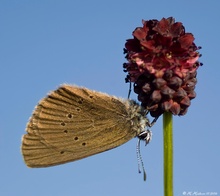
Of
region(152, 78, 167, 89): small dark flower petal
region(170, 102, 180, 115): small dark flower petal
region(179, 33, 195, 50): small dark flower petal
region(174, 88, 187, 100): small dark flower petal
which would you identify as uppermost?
region(179, 33, 195, 50): small dark flower petal

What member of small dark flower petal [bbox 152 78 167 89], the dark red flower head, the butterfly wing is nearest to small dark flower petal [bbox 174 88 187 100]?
the dark red flower head

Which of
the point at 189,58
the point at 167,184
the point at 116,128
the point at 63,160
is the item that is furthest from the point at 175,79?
the point at 63,160

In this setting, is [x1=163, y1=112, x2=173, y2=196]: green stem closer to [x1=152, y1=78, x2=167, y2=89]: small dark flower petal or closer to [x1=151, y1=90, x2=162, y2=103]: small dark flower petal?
[x1=151, y1=90, x2=162, y2=103]: small dark flower petal

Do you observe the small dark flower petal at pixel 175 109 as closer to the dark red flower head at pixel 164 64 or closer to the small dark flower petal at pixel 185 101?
the dark red flower head at pixel 164 64

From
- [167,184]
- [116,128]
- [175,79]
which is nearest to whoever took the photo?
[167,184]

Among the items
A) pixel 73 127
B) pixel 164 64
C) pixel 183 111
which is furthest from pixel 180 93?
pixel 73 127

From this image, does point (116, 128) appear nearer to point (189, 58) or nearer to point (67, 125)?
point (67, 125)

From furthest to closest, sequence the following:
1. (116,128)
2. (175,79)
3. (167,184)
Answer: (116,128)
(175,79)
(167,184)
